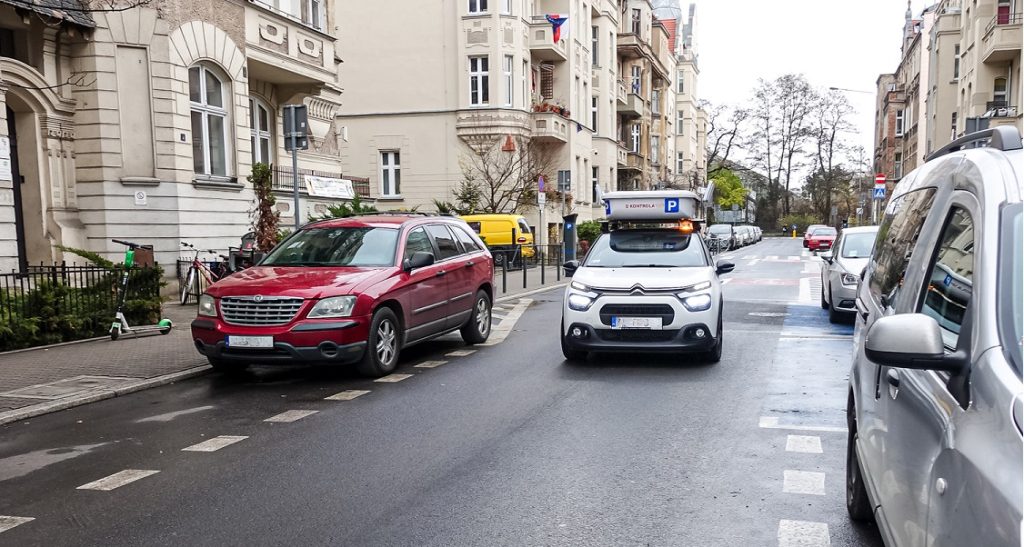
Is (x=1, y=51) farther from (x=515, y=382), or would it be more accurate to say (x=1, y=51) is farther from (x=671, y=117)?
(x=671, y=117)

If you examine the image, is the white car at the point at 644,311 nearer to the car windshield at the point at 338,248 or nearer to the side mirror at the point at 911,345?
the car windshield at the point at 338,248

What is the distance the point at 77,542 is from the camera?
4277 mm

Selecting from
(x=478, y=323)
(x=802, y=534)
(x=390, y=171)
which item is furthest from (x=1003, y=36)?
(x=802, y=534)

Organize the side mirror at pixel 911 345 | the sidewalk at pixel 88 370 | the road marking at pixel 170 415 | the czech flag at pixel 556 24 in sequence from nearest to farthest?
the side mirror at pixel 911 345 < the road marking at pixel 170 415 < the sidewalk at pixel 88 370 < the czech flag at pixel 556 24

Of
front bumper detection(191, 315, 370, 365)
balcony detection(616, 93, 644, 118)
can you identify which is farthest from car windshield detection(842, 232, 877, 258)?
balcony detection(616, 93, 644, 118)

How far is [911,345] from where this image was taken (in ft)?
7.97

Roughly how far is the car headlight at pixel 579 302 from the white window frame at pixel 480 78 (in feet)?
88.1

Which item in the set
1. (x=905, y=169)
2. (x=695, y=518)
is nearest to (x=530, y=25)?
(x=695, y=518)

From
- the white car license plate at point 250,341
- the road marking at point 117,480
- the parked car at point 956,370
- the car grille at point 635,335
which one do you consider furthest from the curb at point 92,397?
the parked car at point 956,370

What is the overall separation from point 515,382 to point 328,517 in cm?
420

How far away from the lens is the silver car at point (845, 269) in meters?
13.1

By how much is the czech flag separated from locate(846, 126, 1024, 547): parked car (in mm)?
33360

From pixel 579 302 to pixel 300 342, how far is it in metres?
3.14

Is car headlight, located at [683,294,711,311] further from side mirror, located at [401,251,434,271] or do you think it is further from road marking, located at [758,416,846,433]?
side mirror, located at [401,251,434,271]
